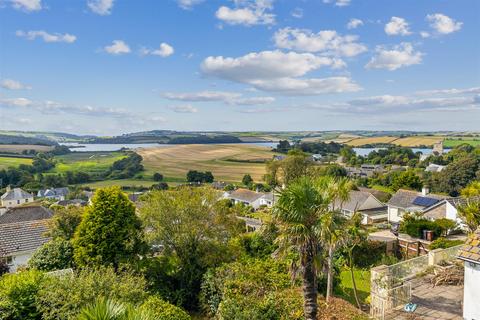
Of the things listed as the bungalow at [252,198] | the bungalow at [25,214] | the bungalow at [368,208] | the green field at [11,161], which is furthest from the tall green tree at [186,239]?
the green field at [11,161]

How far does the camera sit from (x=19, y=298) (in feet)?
43.5

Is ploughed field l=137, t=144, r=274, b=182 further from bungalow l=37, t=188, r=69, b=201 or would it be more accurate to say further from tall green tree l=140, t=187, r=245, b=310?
tall green tree l=140, t=187, r=245, b=310

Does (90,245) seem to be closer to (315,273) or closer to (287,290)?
(287,290)

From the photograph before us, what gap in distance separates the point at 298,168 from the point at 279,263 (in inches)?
1293

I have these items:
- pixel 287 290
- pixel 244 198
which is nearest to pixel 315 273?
pixel 287 290

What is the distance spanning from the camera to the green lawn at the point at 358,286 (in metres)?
19.2

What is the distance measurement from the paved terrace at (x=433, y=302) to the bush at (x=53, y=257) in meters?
17.6

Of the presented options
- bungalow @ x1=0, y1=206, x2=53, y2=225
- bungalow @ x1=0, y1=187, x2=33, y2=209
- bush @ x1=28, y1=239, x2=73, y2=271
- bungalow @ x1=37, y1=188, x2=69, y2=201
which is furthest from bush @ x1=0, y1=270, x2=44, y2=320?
bungalow @ x1=37, y1=188, x2=69, y2=201

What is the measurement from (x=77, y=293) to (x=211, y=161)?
89.4 m

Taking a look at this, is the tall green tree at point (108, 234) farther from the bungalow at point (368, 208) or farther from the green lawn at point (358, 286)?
the bungalow at point (368, 208)

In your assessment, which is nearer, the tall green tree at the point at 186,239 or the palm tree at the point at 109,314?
the palm tree at the point at 109,314

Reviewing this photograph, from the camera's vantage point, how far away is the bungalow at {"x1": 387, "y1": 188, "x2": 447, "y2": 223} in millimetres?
43469

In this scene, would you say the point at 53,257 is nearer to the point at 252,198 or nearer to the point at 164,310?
the point at 164,310

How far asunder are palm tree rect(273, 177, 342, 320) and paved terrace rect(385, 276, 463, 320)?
349 centimetres
